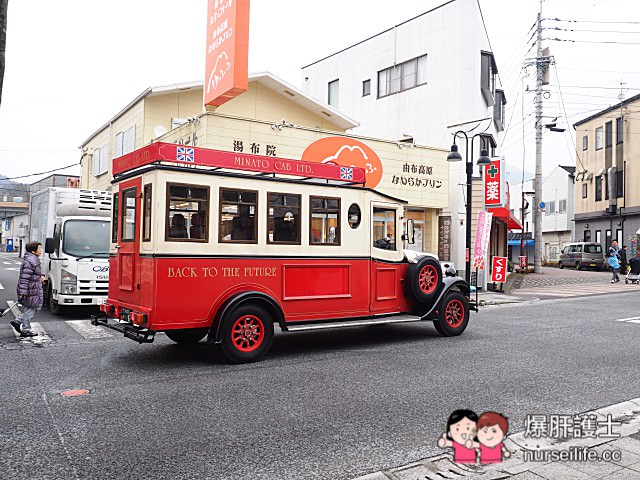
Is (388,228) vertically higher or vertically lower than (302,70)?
lower

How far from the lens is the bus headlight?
12734 millimetres

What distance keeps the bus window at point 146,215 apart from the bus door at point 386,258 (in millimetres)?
3940

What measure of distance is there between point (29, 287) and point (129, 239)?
294 centimetres

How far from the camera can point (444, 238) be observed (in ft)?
73.9

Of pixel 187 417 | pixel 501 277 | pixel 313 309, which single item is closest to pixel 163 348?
pixel 313 309

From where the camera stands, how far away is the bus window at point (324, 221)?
9109mm

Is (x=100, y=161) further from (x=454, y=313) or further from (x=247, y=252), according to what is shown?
(x=454, y=313)

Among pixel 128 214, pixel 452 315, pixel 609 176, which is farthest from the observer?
pixel 609 176

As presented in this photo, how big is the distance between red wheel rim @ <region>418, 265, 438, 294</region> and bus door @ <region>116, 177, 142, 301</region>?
5054 mm

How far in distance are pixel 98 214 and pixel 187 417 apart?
10084 mm

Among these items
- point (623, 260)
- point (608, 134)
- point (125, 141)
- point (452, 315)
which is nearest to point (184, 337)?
point (452, 315)

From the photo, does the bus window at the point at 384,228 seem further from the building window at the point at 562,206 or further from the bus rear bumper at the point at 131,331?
the building window at the point at 562,206

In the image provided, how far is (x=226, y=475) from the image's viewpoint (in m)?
4.10

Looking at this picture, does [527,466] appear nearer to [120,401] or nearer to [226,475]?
[226,475]
